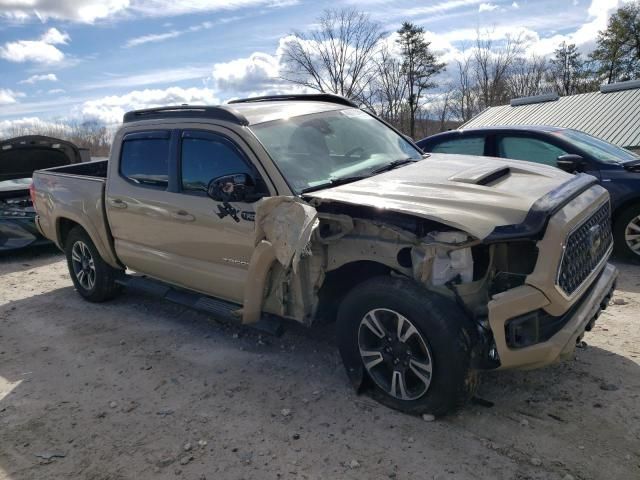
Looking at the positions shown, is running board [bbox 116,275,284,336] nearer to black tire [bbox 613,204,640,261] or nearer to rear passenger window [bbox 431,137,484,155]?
rear passenger window [bbox 431,137,484,155]

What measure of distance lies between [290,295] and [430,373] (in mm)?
1159

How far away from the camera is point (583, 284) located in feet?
10.5

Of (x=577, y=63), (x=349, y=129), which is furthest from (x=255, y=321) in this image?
(x=577, y=63)

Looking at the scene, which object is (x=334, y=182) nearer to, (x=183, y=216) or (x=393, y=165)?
(x=393, y=165)

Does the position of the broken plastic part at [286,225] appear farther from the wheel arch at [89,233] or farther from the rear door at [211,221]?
the wheel arch at [89,233]

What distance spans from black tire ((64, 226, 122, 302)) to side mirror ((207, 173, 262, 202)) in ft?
8.74

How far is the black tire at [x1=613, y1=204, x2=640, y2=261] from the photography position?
19.7 ft

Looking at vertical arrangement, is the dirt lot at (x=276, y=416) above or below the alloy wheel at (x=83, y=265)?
below

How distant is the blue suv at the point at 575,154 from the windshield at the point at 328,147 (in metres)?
2.29

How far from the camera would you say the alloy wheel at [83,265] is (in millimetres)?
6008

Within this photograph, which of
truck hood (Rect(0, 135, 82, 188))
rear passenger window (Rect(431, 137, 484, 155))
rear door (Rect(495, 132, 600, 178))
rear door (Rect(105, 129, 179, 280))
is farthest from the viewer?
truck hood (Rect(0, 135, 82, 188))

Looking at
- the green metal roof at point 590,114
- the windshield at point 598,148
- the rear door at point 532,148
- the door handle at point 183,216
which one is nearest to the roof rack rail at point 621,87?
the green metal roof at point 590,114

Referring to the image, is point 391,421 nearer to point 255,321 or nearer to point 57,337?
point 255,321

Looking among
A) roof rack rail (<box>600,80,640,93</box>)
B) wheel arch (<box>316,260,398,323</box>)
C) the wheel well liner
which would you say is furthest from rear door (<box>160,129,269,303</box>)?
roof rack rail (<box>600,80,640,93</box>)
